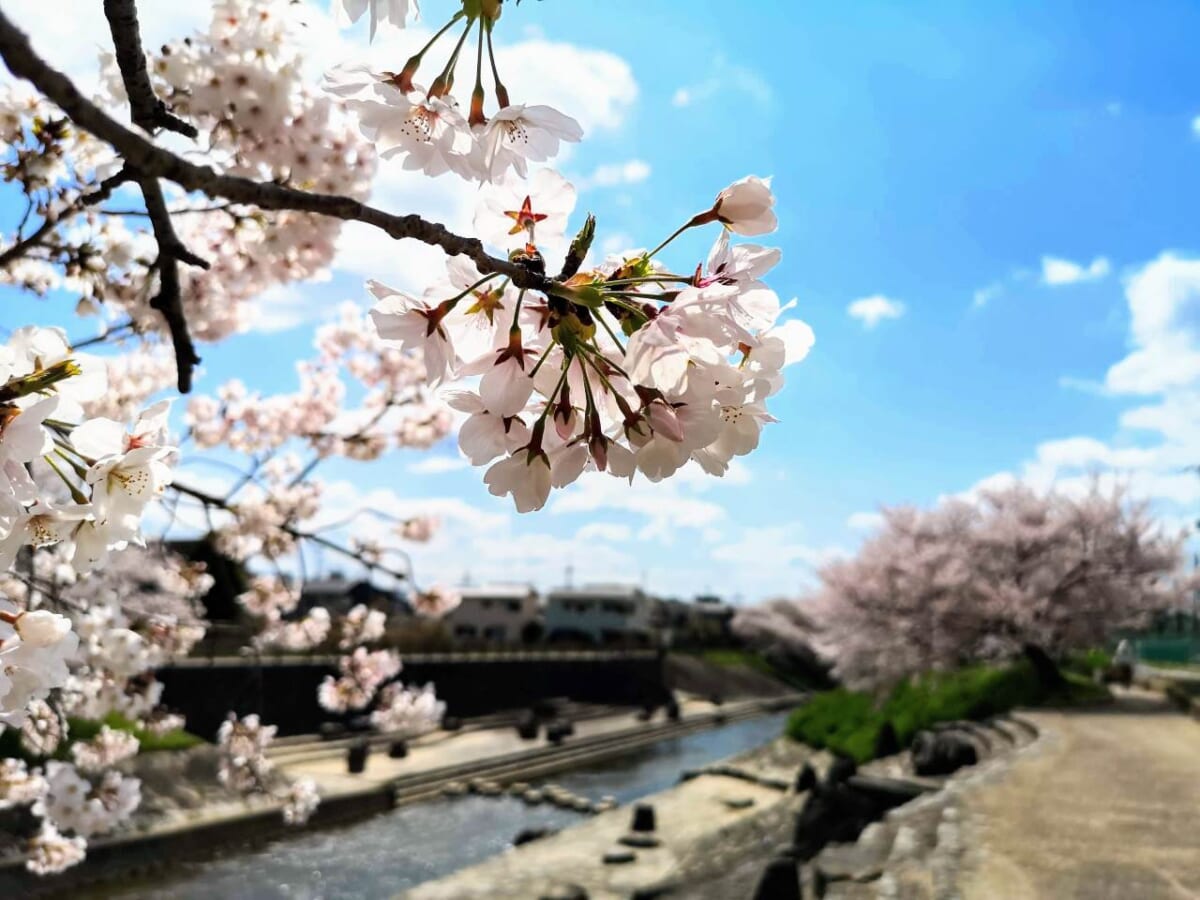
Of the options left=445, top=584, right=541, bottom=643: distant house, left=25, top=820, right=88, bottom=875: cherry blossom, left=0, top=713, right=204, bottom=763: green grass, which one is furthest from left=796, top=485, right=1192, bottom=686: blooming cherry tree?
left=445, top=584, right=541, bottom=643: distant house

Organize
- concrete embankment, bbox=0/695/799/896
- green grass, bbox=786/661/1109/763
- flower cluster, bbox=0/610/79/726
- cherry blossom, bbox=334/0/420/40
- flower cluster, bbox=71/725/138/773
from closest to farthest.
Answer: cherry blossom, bbox=334/0/420/40, flower cluster, bbox=0/610/79/726, flower cluster, bbox=71/725/138/773, concrete embankment, bbox=0/695/799/896, green grass, bbox=786/661/1109/763

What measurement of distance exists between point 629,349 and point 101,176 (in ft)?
10.6

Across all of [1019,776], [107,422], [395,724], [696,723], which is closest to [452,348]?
[107,422]

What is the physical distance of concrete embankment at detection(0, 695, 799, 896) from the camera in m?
11.5

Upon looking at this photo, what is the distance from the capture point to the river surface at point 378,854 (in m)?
11.8

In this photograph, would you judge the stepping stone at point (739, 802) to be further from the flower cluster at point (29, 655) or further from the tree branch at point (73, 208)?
the flower cluster at point (29, 655)

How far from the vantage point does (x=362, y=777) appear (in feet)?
60.1

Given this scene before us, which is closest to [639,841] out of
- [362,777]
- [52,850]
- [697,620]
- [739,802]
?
[739,802]

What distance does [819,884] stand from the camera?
5824 mm

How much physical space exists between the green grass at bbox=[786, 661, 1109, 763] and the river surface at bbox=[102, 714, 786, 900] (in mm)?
5143

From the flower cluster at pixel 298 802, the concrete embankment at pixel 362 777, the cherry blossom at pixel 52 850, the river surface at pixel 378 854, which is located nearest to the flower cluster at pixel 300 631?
the flower cluster at pixel 298 802

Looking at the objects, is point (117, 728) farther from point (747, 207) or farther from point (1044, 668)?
point (1044, 668)

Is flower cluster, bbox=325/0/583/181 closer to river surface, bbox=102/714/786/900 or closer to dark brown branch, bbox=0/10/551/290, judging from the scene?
dark brown branch, bbox=0/10/551/290

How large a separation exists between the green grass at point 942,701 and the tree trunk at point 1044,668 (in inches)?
5.2
